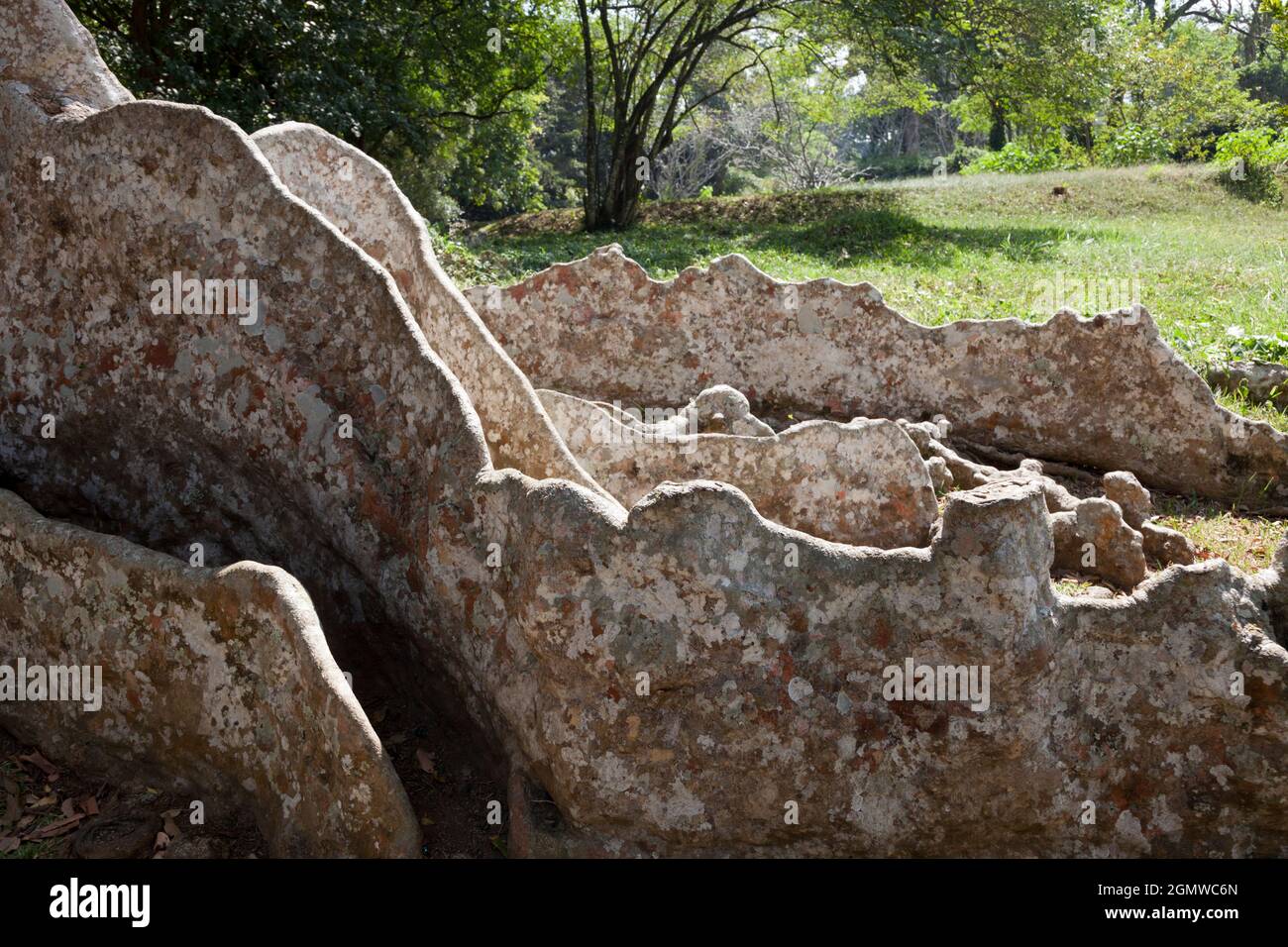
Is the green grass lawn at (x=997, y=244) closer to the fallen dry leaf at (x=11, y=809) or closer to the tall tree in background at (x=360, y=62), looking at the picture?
the tall tree in background at (x=360, y=62)

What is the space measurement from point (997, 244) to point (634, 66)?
23.4 feet

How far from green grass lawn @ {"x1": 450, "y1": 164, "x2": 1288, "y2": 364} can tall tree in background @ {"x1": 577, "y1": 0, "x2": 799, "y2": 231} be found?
61cm

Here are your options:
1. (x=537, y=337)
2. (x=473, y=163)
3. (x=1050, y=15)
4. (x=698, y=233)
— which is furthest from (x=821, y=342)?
(x=473, y=163)

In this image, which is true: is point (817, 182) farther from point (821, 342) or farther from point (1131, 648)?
point (1131, 648)

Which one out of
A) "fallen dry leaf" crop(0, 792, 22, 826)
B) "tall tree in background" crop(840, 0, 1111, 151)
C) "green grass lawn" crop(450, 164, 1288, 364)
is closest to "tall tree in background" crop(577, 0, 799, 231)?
"green grass lawn" crop(450, 164, 1288, 364)

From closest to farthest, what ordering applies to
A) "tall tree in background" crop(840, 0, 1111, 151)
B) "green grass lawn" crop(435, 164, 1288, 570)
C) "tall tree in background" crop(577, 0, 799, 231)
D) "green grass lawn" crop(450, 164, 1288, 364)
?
"green grass lawn" crop(435, 164, 1288, 570), "green grass lawn" crop(450, 164, 1288, 364), "tall tree in background" crop(840, 0, 1111, 151), "tall tree in background" crop(577, 0, 799, 231)

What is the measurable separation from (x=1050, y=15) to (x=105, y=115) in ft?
46.4

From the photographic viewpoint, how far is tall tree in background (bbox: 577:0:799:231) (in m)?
17.3

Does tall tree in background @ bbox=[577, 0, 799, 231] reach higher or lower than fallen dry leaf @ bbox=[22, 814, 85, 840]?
higher

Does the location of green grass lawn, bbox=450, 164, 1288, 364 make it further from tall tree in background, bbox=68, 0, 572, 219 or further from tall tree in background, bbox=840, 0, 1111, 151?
tall tree in background, bbox=68, 0, 572, 219

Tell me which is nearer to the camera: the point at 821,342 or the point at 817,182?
the point at 821,342

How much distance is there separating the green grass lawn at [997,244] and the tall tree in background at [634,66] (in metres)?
0.61

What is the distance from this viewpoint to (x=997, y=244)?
1298 centimetres

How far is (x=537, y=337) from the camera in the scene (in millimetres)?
6770
